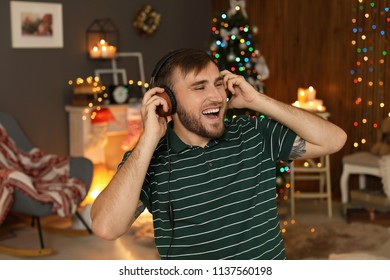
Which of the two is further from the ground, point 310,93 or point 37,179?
point 310,93

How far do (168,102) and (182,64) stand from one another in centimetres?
10

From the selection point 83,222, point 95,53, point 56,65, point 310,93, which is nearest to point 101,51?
point 95,53

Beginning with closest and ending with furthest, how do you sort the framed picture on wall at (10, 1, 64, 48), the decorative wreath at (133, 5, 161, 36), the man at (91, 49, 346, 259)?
the man at (91, 49, 346, 259)
the framed picture on wall at (10, 1, 64, 48)
the decorative wreath at (133, 5, 161, 36)

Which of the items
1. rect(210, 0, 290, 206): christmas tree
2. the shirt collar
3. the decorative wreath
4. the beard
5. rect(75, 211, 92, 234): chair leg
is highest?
the decorative wreath

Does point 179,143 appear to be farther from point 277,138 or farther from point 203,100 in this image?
point 277,138

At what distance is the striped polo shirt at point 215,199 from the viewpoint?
55.2 inches

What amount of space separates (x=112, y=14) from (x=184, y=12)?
2.59 ft

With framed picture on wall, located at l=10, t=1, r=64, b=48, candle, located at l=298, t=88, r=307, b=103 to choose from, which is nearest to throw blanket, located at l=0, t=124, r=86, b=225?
framed picture on wall, located at l=10, t=1, r=64, b=48

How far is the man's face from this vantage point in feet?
4.78

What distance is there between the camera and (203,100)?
146 centimetres

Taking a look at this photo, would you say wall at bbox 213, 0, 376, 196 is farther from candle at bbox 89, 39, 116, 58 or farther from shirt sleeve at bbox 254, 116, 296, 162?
shirt sleeve at bbox 254, 116, 296, 162

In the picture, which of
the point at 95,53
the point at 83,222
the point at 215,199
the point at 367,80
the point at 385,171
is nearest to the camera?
the point at 215,199

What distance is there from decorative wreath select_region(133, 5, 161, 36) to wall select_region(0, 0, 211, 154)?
0.19 feet

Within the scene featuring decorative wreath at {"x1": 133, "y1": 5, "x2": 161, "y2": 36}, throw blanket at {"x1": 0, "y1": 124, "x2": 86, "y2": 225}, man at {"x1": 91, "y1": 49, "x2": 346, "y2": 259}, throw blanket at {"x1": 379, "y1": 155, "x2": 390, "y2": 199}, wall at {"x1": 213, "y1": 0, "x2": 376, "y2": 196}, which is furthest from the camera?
decorative wreath at {"x1": 133, "y1": 5, "x2": 161, "y2": 36}
